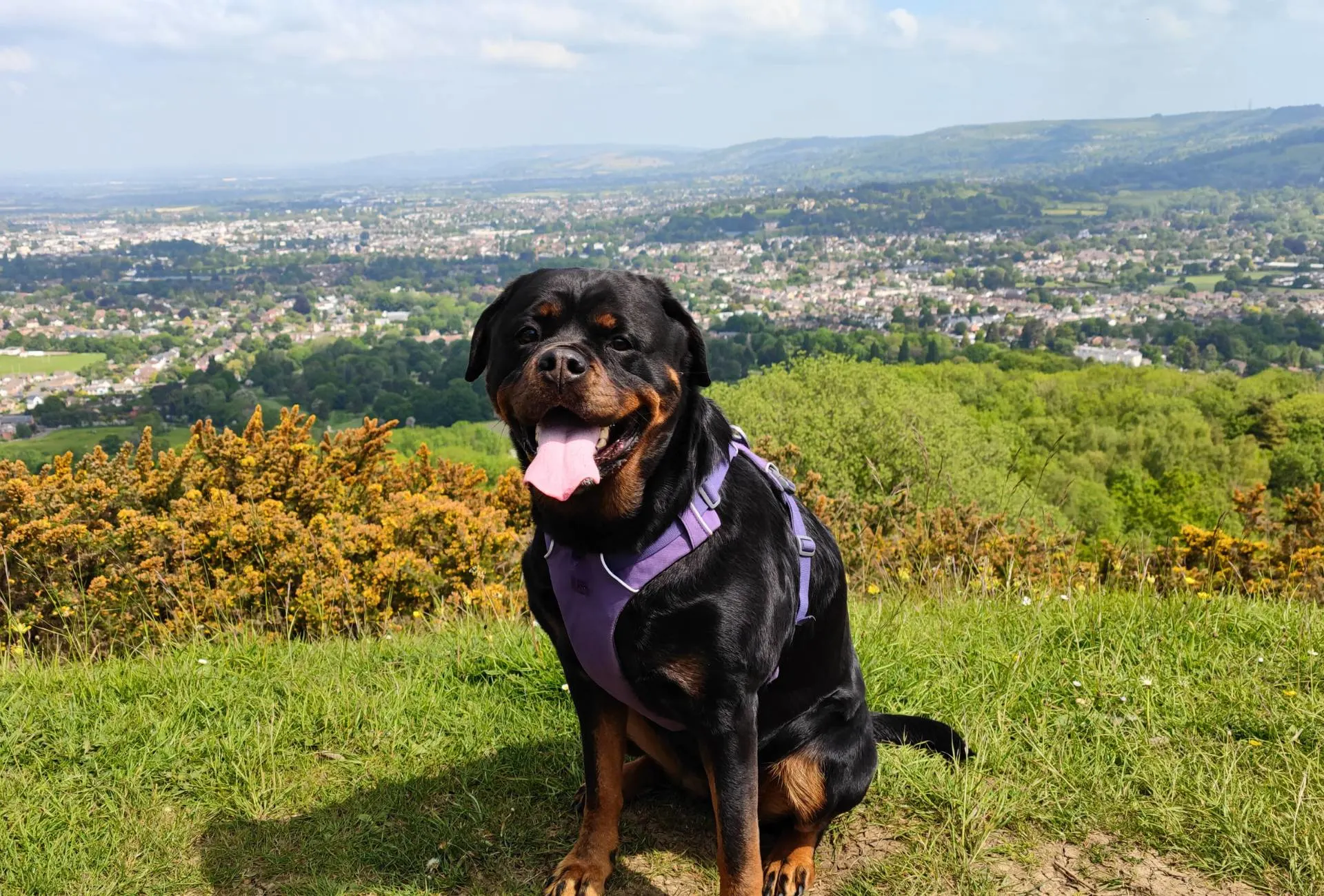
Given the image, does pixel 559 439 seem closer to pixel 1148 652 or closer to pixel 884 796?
pixel 884 796

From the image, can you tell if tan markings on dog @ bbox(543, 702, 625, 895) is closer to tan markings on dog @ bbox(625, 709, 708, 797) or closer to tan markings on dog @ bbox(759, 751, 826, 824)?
tan markings on dog @ bbox(625, 709, 708, 797)

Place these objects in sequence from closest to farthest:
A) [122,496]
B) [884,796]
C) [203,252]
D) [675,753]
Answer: [675,753], [884,796], [122,496], [203,252]

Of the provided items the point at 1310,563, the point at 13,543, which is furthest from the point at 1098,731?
the point at 13,543

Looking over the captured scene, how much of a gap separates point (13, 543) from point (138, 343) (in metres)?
60.0

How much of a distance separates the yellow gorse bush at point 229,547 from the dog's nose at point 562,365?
308 cm

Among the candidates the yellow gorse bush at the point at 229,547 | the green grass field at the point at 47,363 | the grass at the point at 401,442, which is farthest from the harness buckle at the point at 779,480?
the green grass field at the point at 47,363

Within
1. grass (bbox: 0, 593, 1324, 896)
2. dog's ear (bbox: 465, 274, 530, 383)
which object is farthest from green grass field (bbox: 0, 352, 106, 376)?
dog's ear (bbox: 465, 274, 530, 383)

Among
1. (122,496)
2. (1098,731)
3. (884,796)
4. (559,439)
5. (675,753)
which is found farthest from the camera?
(122,496)

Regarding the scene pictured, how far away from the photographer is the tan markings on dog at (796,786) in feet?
9.29

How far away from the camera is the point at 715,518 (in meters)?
2.61

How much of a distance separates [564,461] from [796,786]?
1314 mm

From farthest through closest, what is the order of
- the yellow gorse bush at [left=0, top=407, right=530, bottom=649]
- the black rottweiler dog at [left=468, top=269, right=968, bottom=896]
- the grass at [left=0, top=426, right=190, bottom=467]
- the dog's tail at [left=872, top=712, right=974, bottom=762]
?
the grass at [left=0, top=426, right=190, bottom=467] < the yellow gorse bush at [left=0, top=407, right=530, bottom=649] < the dog's tail at [left=872, top=712, right=974, bottom=762] < the black rottweiler dog at [left=468, top=269, right=968, bottom=896]

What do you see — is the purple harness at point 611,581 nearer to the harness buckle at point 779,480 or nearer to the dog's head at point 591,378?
the dog's head at point 591,378

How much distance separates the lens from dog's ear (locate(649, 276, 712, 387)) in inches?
108
